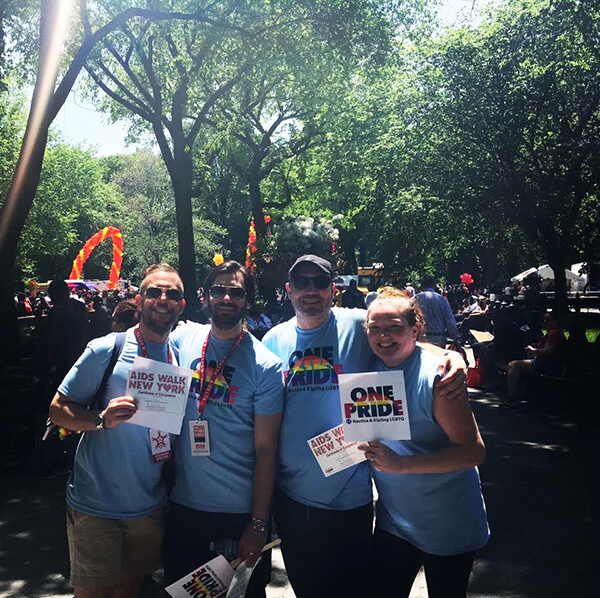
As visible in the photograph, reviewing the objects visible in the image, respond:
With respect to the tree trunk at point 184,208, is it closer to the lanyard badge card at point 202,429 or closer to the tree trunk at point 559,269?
the tree trunk at point 559,269

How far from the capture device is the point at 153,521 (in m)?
3.34

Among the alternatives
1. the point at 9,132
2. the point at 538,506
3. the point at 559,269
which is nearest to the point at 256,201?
the point at 559,269

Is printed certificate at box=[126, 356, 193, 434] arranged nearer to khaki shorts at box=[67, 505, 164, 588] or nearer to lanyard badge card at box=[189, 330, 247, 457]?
lanyard badge card at box=[189, 330, 247, 457]

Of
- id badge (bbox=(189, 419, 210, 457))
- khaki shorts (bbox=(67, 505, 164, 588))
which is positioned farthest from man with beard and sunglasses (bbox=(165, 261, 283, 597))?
khaki shorts (bbox=(67, 505, 164, 588))

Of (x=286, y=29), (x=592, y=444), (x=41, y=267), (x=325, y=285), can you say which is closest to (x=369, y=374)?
(x=325, y=285)

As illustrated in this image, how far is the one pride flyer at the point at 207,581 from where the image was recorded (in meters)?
3.13

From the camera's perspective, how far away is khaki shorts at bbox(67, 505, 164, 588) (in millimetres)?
3201

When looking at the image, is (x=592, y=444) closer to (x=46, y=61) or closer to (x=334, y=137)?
(x=46, y=61)

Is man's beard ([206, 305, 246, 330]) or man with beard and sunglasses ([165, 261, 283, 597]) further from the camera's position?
man's beard ([206, 305, 246, 330])

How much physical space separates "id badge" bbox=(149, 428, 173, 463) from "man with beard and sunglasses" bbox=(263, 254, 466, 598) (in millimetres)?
509

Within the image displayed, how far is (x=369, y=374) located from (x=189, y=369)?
789 millimetres

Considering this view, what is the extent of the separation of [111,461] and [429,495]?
1378 mm

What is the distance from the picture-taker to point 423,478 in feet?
10.1

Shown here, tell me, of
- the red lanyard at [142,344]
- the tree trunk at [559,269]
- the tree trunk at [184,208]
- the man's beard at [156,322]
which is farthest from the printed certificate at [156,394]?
the tree trunk at [559,269]
